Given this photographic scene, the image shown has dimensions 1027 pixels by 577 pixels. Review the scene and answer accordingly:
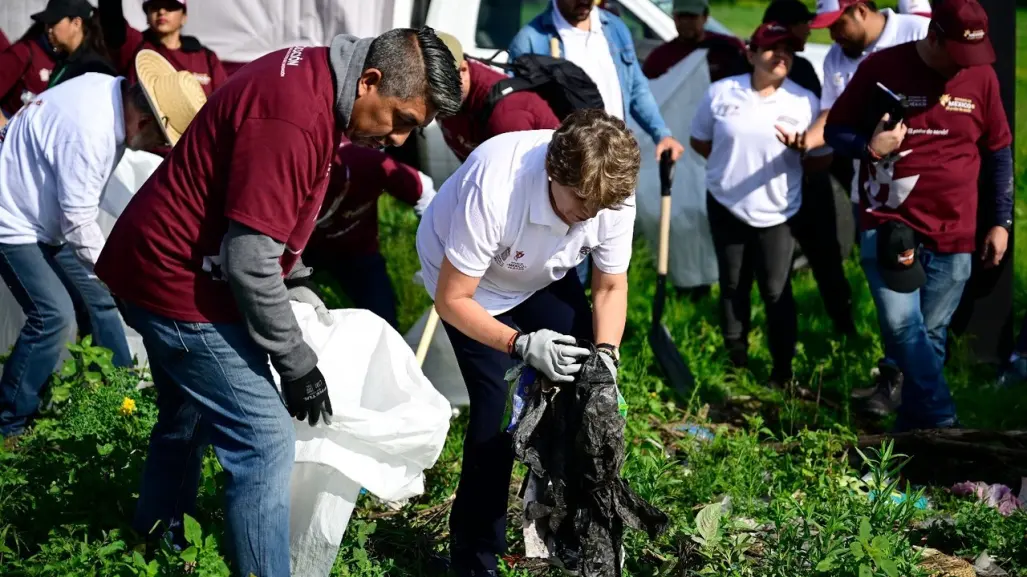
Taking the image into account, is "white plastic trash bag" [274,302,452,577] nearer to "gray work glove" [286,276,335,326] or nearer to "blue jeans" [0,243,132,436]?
"gray work glove" [286,276,335,326]

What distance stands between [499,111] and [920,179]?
1.81 m

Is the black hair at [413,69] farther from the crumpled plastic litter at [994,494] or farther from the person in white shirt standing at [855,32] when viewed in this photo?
the person in white shirt standing at [855,32]

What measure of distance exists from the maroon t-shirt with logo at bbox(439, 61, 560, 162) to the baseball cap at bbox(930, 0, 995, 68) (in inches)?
62.8

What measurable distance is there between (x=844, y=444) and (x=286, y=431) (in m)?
2.70

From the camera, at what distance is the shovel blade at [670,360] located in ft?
18.8

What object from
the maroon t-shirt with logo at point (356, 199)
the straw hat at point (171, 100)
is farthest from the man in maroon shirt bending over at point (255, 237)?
the maroon t-shirt with logo at point (356, 199)

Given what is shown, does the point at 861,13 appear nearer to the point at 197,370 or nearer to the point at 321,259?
the point at 321,259

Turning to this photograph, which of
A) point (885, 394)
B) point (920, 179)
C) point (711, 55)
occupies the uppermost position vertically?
point (920, 179)

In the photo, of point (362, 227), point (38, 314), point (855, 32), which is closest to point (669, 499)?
point (362, 227)

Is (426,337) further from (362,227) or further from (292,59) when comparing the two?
(292,59)

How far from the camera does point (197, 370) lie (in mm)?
3135

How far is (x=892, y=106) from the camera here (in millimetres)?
4836

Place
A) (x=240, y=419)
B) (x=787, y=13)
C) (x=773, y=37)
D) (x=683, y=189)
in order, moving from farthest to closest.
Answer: (x=683, y=189), (x=787, y=13), (x=773, y=37), (x=240, y=419)

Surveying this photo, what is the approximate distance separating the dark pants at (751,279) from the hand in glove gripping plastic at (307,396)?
3.17m
